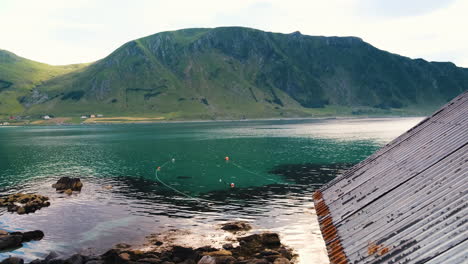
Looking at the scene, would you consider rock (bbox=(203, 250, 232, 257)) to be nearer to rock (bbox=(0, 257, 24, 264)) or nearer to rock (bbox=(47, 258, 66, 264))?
rock (bbox=(47, 258, 66, 264))

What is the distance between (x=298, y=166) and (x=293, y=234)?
5111cm

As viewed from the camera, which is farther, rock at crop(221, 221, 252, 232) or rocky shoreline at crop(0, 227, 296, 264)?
rock at crop(221, 221, 252, 232)

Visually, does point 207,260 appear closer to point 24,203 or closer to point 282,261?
point 282,261

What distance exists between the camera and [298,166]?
89.2 metres

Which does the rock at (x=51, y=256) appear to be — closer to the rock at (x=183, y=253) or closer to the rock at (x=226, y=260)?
the rock at (x=183, y=253)

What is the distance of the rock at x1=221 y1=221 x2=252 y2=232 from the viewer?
40594mm

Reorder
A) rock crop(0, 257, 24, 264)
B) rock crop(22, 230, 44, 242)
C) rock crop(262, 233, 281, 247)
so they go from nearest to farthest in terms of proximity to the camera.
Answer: rock crop(0, 257, 24, 264) → rock crop(262, 233, 281, 247) → rock crop(22, 230, 44, 242)

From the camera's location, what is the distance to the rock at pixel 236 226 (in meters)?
40.6

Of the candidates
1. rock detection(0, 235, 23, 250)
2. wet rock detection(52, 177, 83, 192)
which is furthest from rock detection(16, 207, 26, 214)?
rock detection(0, 235, 23, 250)

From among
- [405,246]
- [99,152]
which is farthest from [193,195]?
[99,152]

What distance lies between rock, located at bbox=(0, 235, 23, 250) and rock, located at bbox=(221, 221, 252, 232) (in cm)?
2396

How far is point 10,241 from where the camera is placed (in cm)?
3678

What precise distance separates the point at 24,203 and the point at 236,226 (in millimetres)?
38129

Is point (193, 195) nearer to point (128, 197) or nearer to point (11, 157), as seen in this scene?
point (128, 197)
